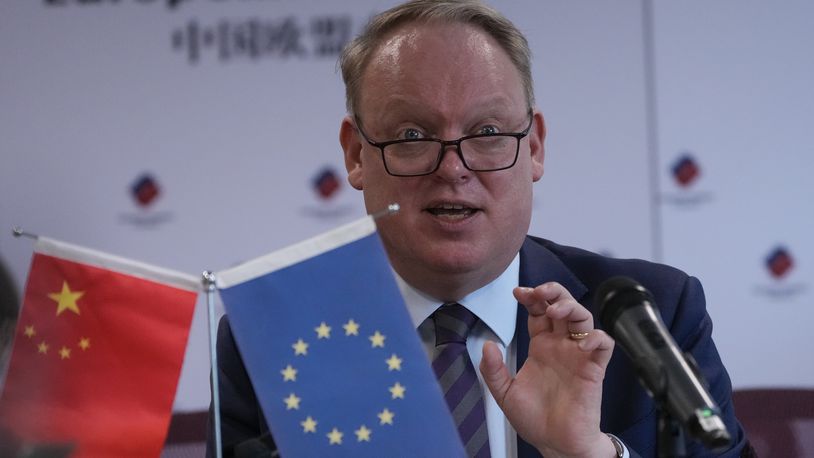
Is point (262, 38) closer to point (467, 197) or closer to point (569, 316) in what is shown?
point (467, 197)

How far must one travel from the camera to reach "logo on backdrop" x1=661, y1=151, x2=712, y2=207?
3459 mm

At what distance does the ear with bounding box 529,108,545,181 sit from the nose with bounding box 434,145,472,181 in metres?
0.23

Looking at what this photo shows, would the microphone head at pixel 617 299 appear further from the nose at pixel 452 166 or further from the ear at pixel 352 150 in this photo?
the ear at pixel 352 150

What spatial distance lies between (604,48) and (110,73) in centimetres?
154

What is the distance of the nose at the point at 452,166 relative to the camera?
171 cm

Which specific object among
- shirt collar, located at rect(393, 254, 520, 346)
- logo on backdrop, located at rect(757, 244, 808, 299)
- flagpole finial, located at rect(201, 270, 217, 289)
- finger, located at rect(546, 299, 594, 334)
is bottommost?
logo on backdrop, located at rect(757, 244, 808, 299)

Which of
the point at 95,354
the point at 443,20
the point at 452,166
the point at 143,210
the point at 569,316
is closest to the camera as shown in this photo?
the point at 95,354

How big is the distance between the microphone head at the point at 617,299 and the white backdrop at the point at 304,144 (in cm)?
225

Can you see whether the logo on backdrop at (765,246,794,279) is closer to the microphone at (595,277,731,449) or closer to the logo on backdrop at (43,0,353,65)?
the logo on backdrop at (43,0,353,65)

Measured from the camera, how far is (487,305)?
1.85m

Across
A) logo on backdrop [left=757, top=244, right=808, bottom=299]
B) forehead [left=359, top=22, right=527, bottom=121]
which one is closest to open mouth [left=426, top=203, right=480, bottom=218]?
forehead [left=359, top=22, right=527, bottom=121]

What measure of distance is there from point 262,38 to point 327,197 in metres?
0.53

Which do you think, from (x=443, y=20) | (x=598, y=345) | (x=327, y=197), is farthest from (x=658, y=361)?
(x=327, y=197)

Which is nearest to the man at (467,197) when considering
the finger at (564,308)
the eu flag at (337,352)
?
the finger at (564,308)
